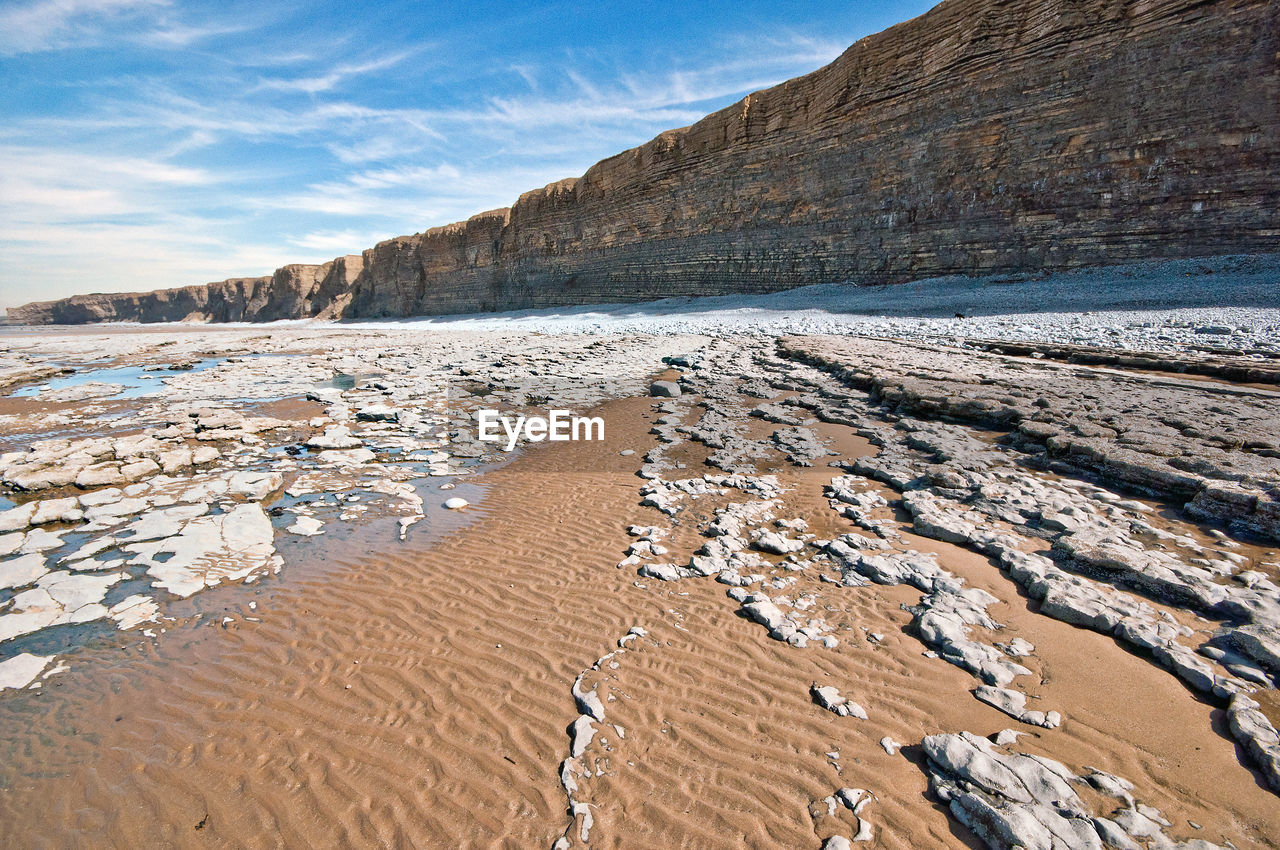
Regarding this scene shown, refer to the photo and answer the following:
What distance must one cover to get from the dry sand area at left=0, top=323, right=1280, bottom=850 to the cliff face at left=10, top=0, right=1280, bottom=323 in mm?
11531

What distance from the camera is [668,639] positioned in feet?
9.56

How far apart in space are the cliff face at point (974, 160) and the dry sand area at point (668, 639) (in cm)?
1153

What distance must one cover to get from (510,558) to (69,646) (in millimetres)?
2498

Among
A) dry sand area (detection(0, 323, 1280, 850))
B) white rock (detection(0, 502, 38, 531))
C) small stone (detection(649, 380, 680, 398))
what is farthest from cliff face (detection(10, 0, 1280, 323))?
white rock (detection(0, 502, 38, 531))

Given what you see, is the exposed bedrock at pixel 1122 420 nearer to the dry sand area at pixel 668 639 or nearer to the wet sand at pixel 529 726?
the dry sand area at pixel 668 639

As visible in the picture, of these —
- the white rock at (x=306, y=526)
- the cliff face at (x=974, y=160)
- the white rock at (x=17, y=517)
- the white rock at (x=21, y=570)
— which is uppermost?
the cliff face at (x=974, y=160)

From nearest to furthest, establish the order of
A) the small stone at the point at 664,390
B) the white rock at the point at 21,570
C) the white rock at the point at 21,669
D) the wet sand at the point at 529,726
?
the wet sand at the point at 529,726, the white rock at the point at 21,669, the white rock at the point at 21,570, the small stone at the point at 664,390

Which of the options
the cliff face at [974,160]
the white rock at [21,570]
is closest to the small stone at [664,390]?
the white rock at [21,570]

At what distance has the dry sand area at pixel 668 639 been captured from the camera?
1.95 meters

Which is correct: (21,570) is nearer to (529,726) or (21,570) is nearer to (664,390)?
(529,726)

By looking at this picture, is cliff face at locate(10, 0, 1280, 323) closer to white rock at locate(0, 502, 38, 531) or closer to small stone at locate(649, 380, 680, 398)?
small stone at locate(649, 380, 680, 398)

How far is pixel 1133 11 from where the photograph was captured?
14227 mm

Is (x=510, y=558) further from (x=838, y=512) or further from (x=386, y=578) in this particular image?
(x=838, y=512)

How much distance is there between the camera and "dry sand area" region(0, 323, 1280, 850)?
195 cm
